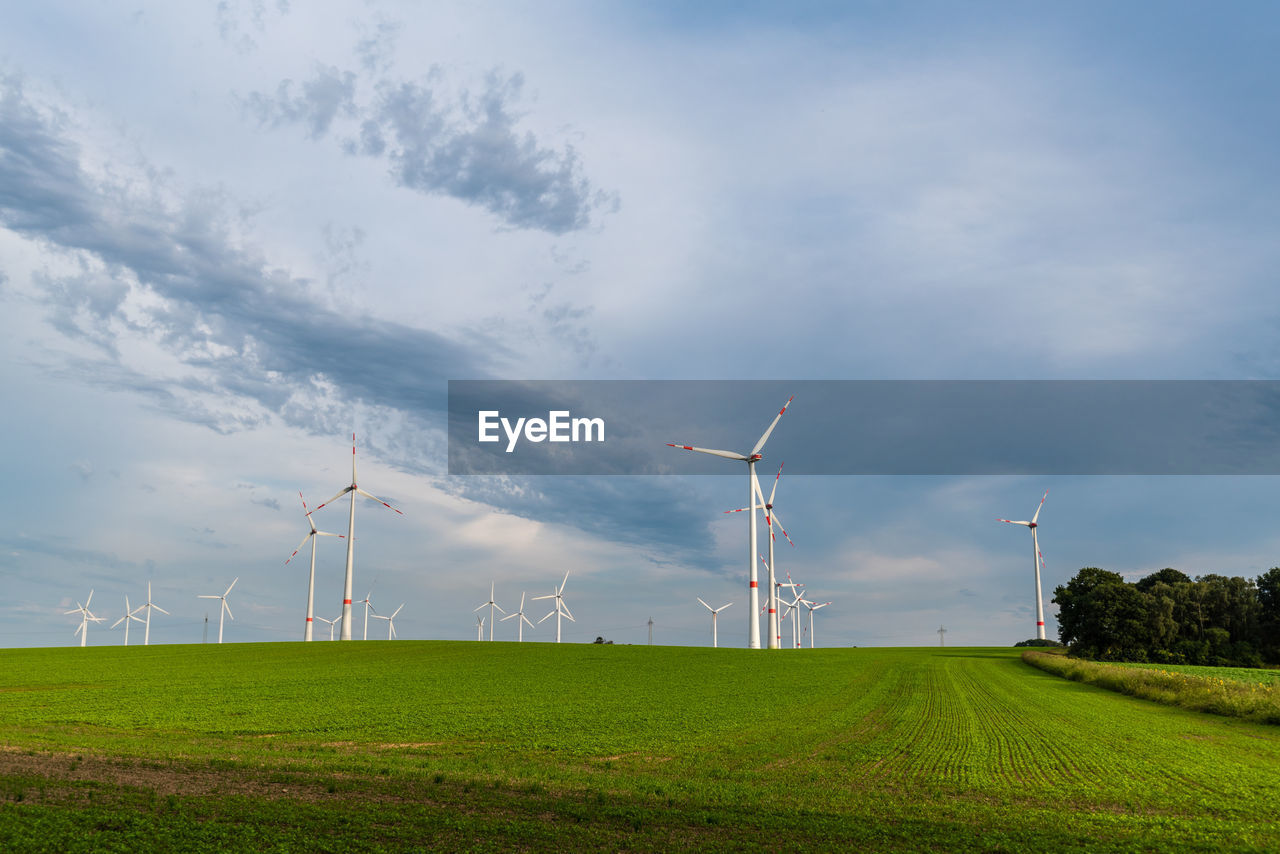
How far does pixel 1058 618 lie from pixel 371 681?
259 ft

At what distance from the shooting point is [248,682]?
49188 millimetres

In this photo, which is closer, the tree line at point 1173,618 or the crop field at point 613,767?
the crop field at point 613,767

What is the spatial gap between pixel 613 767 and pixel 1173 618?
9375cm

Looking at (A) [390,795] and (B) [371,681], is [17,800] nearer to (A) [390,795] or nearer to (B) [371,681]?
(A) [390,795]

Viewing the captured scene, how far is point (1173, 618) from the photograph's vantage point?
93.2 meters

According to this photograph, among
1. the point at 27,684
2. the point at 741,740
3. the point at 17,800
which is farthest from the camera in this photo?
the point at 27,684

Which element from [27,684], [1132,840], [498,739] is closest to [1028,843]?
[1132,840]

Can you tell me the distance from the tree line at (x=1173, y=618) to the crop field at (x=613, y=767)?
43.5 metres

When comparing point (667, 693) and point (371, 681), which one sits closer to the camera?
point (667, 693)

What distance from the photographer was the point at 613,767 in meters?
24.5

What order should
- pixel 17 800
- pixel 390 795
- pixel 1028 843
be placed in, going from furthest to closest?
1. pixel 390 795
2. pixel 17 800
3. pixel 1028 843

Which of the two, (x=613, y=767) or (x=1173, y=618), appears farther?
(x=1173, y=618)

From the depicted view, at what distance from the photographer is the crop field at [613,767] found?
1698 cm

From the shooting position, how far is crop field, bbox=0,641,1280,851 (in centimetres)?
1698
